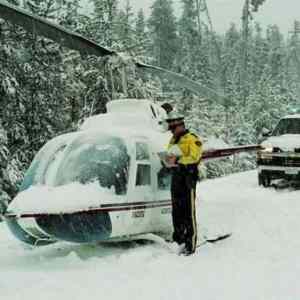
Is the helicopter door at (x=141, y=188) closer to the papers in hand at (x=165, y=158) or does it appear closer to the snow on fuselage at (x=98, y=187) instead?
the snow on fuselage at (x=98, y=187)

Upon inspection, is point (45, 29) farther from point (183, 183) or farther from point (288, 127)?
point (288, 127)

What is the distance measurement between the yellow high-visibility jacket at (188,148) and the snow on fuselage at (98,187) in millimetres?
534

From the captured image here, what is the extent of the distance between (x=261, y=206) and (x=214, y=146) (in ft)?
8.67

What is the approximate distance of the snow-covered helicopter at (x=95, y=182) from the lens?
7062 mm

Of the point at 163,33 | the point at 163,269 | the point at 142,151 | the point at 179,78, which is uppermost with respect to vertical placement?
the point at 163,33

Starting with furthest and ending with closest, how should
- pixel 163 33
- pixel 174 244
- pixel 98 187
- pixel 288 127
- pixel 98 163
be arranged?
pixel 163 33 < pixel 288 127 < pixel 174 244 < pixel 98 163 < pixel 98 187

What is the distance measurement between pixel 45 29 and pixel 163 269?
119 inches

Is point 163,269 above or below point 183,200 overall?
below

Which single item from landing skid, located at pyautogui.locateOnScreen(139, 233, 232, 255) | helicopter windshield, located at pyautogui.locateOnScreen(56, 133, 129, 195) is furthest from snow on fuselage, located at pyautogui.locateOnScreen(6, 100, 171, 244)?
landing skid, located at pyautogui.locateOnScreen(139, 233, 232, 255)

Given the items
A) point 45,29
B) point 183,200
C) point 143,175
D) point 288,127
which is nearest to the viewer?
point 45,29

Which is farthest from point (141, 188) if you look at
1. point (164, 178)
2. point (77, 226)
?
point (77, 226)

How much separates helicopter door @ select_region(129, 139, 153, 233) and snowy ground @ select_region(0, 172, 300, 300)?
15.7 inches

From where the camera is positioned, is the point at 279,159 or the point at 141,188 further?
the point at 279,159

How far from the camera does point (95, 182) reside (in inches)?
297
